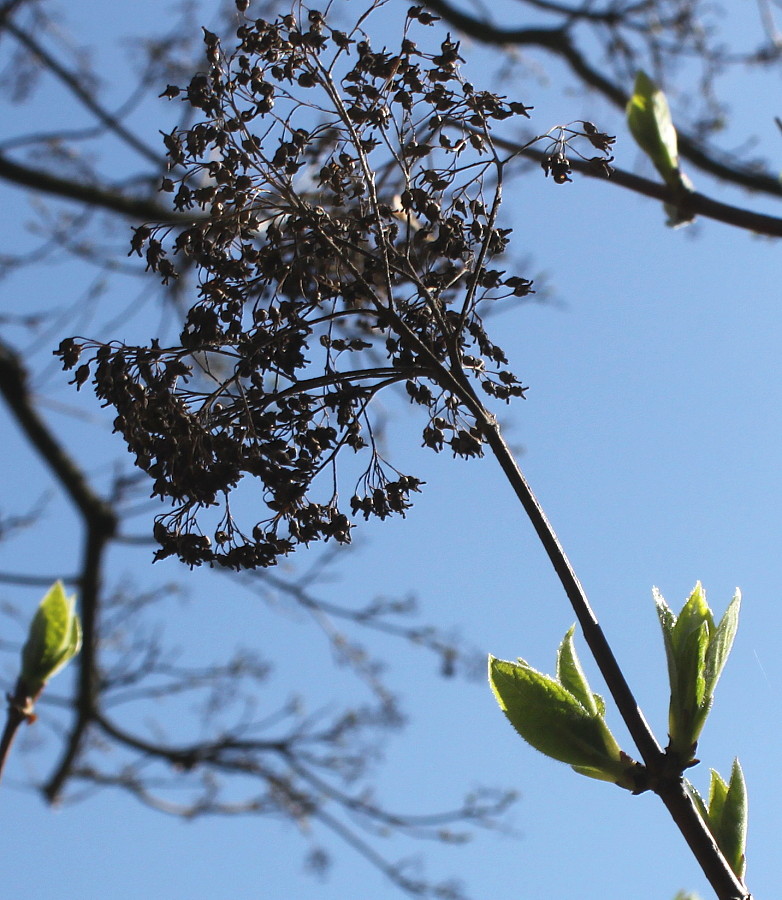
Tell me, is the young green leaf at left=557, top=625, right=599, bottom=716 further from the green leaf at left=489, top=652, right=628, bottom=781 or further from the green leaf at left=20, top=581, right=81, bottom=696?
the green leaf at left=20, top=581, right=81, bottom=696

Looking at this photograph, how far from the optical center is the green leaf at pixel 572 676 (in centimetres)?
100

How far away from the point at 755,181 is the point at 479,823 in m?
3.84

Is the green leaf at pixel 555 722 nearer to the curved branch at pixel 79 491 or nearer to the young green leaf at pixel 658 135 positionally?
the young green leaf at pixel 658 135

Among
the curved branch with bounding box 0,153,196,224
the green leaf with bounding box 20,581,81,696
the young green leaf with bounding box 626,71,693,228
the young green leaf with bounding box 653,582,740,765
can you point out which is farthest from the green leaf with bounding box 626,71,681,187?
the curved branch with bounding box 0,153,196,224

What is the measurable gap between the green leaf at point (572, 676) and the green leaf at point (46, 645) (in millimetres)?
571

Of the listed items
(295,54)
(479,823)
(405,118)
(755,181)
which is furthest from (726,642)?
(479,823)

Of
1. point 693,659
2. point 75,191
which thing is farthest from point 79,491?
point 693,659

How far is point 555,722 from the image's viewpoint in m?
0.97

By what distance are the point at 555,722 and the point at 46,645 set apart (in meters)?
0.60

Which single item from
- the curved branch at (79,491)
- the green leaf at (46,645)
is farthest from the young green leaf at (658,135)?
the curved branch at (79,491)

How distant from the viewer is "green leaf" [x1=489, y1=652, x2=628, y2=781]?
96 cm

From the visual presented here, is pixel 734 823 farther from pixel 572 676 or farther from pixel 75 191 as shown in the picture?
pixel 75 191

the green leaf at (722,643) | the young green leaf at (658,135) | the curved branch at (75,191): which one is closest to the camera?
the young green leaf at (658,135)

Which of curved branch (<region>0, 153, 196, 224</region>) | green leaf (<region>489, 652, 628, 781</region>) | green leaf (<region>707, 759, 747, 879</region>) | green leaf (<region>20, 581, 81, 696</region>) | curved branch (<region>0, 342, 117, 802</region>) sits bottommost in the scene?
green leaf (<region>707, 759, 747, 879</region>)
